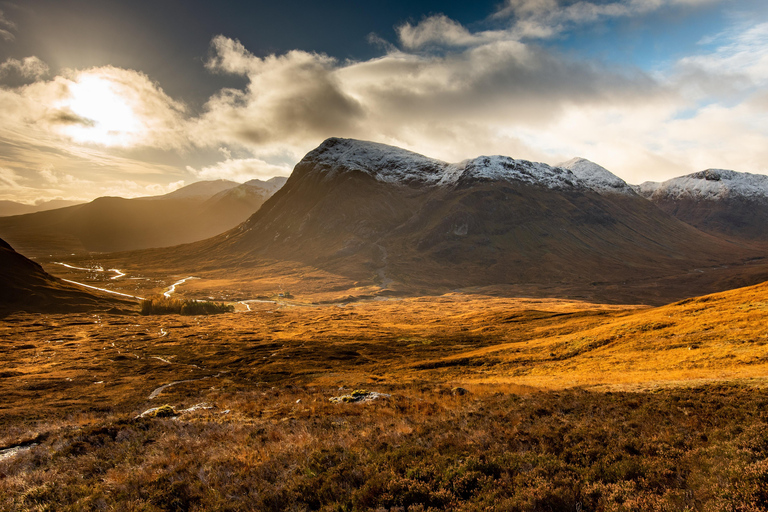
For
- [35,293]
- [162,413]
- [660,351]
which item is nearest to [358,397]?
[162,413]

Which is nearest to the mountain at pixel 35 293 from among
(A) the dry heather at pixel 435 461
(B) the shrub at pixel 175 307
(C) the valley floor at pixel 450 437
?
(B) the shrub at pixel 175 307

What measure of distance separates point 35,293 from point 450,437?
146 meters

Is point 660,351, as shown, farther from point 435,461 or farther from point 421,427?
point 435,461

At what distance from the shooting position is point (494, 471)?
31.9 feet

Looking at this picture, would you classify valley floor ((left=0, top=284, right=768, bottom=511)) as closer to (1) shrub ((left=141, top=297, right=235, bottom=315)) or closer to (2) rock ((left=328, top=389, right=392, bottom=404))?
(2) rock ((left=328, top=389, right=392, bottom=404))

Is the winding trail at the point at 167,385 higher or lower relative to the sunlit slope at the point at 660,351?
lower

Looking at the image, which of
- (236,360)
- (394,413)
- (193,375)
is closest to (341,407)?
(394,413)

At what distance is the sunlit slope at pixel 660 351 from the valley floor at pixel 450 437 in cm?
25

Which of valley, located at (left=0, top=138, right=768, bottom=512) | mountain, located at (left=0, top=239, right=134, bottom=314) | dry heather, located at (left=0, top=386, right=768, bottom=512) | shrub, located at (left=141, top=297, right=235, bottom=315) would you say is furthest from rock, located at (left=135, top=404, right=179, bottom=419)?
mountain, located at (left=0, top=239, right=134, bottom=314)

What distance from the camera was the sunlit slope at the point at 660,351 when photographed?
23781mm

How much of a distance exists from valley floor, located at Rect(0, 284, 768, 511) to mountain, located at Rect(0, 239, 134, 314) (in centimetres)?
8107

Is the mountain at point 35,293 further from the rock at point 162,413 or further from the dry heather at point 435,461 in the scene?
the dry heather at point 435,461

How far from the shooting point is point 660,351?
31109 millimetres

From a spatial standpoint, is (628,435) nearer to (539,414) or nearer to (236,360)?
(539,414)
